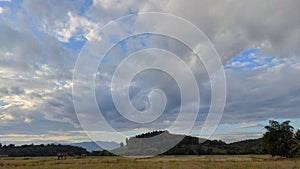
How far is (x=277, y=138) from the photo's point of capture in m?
85.8

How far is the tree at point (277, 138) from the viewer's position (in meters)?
84.1

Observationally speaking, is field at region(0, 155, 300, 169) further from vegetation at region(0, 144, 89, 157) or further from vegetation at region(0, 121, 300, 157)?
vegetation at region(0, 144, 89, 157)

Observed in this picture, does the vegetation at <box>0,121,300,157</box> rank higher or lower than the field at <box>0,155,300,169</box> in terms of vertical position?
higher

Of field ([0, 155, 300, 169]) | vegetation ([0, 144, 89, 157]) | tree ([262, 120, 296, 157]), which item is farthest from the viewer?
vegetation ([0, 144, 89, 157])

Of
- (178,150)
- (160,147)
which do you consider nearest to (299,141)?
(160,147)

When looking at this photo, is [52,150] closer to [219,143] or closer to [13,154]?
[13,154]

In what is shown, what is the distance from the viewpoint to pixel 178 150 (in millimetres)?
132500

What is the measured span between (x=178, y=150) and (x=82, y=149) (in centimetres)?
5425

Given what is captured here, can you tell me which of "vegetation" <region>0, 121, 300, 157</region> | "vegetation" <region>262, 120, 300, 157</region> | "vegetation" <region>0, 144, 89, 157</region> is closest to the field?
"vegetation" <region>0, 121, 300, 157</region>

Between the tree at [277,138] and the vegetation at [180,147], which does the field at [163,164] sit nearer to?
the vegetation at [180,147]

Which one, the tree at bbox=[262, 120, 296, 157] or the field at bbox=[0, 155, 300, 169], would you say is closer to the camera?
the field at bbox=[0, 155, 300, 169]

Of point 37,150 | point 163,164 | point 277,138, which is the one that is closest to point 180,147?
point 277,138

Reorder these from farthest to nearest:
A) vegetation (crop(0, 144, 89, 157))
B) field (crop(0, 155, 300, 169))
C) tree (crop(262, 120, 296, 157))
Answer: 1. vegetation (crop(0, 144, 89, 157))
2. tree (crop(262, 120, 296, 157))
3. field (crop(0, 155, 300, 169))

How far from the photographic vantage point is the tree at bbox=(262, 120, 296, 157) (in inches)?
3312
